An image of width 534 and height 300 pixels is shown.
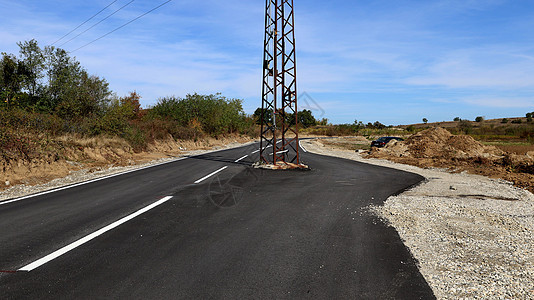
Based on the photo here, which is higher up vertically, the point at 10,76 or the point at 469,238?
the point at 10,76

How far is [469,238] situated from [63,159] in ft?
53.6

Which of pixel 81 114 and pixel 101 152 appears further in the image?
pixel 81 114

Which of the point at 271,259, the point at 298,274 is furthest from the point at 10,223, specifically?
the point at 298,274

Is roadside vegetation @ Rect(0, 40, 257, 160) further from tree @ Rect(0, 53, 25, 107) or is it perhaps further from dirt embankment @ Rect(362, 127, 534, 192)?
dirt embankment @ Rect(362, 127, 534, 192)

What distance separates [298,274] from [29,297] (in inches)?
116

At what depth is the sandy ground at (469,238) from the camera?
12.0 feet

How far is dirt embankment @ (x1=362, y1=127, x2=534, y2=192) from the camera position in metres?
14.7

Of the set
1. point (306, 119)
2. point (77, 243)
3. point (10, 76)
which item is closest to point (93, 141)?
point (10, 76)

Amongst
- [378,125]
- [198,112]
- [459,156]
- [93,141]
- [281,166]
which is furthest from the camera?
[378,125]

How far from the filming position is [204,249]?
4.58 metres

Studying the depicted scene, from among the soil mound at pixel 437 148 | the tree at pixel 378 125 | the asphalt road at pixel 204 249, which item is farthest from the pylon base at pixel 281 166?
the tree at pixel 378 125

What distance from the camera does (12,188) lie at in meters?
10.3

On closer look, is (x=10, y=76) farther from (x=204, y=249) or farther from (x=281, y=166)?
(x=204, y=249)

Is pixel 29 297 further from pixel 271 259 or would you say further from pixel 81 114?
pixel 81 114
